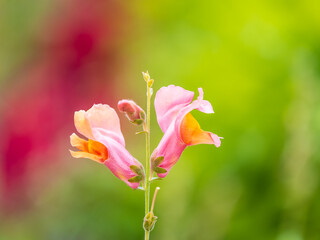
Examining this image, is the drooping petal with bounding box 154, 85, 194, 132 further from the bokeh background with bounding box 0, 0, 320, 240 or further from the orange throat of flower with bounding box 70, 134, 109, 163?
the bokeh background with bounding box 0, 0, 320, 240

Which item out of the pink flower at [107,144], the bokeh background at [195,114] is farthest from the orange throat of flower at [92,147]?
the bokeh background at [195,114]

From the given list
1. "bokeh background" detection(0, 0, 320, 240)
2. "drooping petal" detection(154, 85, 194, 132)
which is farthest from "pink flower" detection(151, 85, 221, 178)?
"bokeh background" detection(0, 0, 320, 240)

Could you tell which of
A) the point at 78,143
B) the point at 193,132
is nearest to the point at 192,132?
the point at 193,132

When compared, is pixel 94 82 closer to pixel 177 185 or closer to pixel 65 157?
pixel 65 157

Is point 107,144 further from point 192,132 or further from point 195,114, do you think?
point 195,114

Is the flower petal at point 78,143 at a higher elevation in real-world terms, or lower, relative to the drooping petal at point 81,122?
lower

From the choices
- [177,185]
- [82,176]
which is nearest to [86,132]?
[177,185]

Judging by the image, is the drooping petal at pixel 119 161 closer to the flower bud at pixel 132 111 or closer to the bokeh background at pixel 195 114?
the flower bud at pixel 132 111
